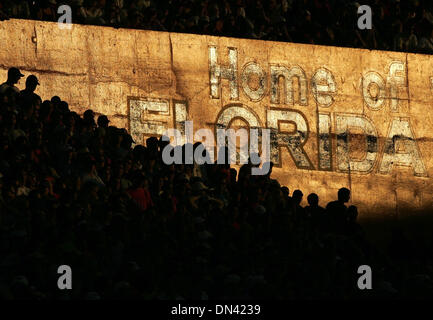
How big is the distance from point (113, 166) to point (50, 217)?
3.34 metres

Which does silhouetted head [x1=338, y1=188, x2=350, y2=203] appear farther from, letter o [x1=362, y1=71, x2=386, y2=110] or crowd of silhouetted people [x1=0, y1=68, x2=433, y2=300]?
letter o [x1=362, y1=71, x2=386, y2=110]

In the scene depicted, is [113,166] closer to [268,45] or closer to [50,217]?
[50,217]

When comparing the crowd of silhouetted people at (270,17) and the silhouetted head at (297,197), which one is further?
the crowd of silhouetted people at (270,17)

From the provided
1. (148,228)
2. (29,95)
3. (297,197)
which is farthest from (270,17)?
(148,228)

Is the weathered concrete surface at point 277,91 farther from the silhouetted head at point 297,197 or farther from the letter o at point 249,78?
the silhouetted head at point 297,197

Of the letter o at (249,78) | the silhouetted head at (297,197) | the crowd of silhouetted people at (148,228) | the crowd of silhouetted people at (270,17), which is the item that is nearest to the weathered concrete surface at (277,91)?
the letter o at (249,78)

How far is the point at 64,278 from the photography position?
88.0 feet

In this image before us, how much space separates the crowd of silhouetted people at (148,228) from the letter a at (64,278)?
0.07 m

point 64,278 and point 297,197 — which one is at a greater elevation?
point 297,197

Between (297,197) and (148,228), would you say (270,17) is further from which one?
(148,228)

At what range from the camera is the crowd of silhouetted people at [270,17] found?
117 ft

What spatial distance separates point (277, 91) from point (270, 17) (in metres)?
1.59

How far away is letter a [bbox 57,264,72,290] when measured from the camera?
26750mm

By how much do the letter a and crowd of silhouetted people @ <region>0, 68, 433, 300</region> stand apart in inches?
2.9
